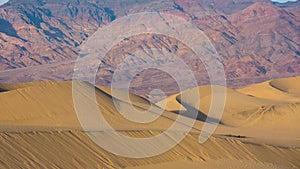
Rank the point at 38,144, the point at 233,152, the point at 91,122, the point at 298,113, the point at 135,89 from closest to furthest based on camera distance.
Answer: the point at 38,144, the point at 233,152, the point at 91,122, the point at 298,113, the point at 135,89

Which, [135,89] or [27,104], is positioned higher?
[27,104]

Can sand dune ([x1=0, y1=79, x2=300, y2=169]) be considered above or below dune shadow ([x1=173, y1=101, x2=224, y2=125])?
above

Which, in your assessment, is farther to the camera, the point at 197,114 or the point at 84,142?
the point at 197,114

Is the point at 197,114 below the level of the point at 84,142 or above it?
below

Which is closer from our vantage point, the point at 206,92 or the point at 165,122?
the point at 165,122

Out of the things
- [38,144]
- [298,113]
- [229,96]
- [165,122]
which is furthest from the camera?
[229,96]

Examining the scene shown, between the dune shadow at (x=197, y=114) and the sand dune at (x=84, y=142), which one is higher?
the sand dune at (x=84, y=142)

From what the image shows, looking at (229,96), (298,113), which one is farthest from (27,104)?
(229,96)

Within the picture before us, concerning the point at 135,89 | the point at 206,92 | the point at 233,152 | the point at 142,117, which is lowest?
the point at 135,89

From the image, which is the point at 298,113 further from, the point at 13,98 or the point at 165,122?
the point at 13,98

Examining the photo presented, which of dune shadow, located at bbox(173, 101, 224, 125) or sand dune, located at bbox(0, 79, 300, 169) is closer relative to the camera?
sand dune, located at bbox(0, 79, 300, 169)

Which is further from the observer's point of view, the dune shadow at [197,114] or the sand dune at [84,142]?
the dune shadow at [197,114]
